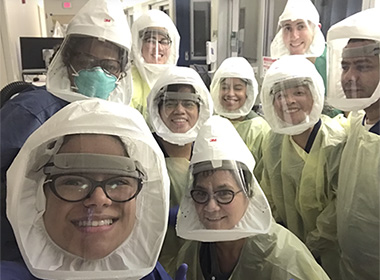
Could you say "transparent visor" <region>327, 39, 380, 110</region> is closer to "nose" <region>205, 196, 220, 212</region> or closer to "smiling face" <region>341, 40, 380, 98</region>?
"smiling face" <region>341, 40, 380, 98</region>

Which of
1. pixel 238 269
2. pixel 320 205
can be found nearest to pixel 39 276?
pixel 238 269

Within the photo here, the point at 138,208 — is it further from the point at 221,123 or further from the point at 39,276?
the point at 221,123

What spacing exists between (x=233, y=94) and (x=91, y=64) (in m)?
1.04

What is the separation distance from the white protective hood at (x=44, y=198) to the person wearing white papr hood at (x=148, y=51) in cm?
114

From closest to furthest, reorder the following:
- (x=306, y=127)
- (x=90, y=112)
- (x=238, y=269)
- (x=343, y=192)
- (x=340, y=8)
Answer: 1. (x=90, y=112)
2. (x=238, y=269)
3. (x=343, y=192)
4. (x=306, y=127)
5. (x=340, y=8)

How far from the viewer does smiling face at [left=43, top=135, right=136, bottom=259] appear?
2.41ft

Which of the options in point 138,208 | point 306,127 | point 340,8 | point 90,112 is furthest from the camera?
point 340,8

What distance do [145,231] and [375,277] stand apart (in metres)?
0.88

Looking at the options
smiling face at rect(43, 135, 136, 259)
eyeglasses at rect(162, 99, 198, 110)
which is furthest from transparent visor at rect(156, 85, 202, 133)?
smiling face at rect(43, 135, 136, 259)

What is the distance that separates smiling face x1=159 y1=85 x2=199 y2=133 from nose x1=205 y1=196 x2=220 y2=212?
0.53 m

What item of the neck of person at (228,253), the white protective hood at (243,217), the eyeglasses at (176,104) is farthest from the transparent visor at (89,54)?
the neck of person at (228,253)

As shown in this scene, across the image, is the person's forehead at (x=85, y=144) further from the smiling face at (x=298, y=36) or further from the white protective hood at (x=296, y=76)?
the smiling face at (x=298, y=36)

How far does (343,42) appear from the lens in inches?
52.3

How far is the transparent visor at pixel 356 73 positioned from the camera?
1222 millimetres
